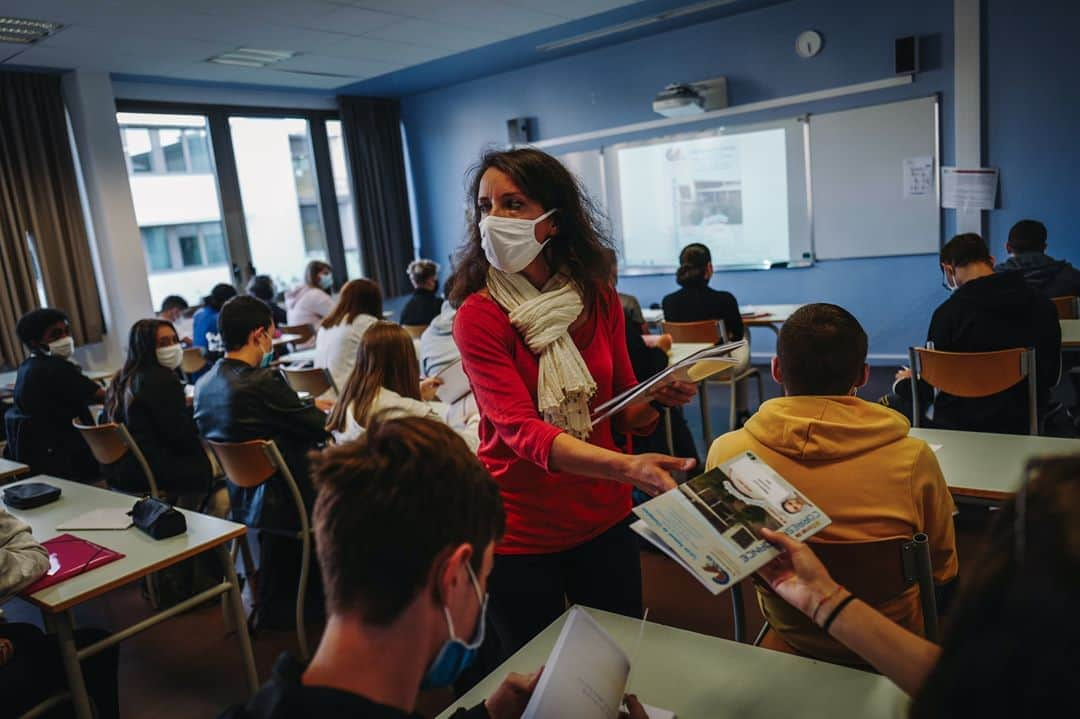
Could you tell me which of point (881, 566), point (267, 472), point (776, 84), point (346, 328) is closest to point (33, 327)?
point (346, 328)

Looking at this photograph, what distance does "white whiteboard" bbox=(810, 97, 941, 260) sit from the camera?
592cm

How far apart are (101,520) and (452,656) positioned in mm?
1875

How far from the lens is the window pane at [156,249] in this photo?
23.7 feet

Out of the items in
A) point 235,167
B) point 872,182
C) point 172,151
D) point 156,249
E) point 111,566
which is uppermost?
point 172,151

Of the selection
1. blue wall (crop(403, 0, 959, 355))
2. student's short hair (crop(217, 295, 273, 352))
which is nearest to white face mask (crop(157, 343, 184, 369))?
student's short hair (crop(217, 295, 273, 352))

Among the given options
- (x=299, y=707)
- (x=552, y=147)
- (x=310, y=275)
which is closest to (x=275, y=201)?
(x=310, y=275)

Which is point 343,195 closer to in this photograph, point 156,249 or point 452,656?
point 156,249

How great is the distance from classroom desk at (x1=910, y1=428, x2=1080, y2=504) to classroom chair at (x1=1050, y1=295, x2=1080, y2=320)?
2.28 metres

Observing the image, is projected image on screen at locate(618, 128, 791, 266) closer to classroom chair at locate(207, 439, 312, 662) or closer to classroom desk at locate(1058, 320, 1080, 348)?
classroom desk at locate(1058, 320, 1080, 348)

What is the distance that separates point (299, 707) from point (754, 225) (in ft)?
21.9

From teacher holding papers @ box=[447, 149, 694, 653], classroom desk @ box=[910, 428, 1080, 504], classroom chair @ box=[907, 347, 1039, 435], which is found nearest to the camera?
teacher holding papers @ box=[447, 149, 694, 653]

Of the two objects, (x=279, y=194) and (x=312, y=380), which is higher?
(x=279, y=194)

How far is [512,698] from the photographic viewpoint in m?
1.12

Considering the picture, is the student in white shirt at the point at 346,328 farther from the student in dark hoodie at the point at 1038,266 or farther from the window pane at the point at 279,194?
the window pane at the point at 279,194
